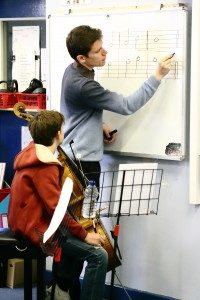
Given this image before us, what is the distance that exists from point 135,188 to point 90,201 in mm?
245

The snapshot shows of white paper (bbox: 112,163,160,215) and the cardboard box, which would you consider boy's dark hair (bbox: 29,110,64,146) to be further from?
the cardboard box

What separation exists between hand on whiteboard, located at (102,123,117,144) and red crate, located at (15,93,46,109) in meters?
0.61

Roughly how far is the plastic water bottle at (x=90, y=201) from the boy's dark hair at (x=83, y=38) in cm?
70

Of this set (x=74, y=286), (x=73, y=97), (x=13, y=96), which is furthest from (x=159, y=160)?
(x=13, y=96)

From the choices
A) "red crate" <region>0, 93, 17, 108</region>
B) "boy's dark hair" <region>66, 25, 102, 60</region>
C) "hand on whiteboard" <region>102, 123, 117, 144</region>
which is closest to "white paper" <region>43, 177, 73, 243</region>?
"boy's dark hair" <region>66, 25, 102, 60</region>

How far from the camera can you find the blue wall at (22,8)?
4059 mm

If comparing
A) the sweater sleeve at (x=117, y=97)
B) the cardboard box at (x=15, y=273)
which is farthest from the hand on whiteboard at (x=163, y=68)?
the cardboard box at (x=15, y=273)

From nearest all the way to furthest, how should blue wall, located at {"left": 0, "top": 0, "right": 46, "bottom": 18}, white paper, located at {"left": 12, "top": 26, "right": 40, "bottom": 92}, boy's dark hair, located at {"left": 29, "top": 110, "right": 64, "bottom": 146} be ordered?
1. boy's dark hair, located at {"left": 29, "top": 110, "right": 64, "bottom": 146}
2. blue wall, located at {"left": 0, "top": 0, "right": 46, "bottom": 18}
3. white paper, located at {"left": 12, "top": 26, "right": 40, "bottom": 92}

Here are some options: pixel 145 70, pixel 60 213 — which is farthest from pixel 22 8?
pixel 60 213

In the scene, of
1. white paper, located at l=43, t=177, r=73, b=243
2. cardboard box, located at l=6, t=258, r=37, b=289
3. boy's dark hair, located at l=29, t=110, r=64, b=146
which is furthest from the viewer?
cardboard box, located at l=6, t=258, r=37, b=289

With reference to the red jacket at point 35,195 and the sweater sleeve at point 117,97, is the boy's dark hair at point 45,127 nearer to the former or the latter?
the red jacket at point 35,195

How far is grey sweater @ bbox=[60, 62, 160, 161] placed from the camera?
3.13 meters

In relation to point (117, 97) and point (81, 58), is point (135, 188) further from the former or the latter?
point (81, 58)

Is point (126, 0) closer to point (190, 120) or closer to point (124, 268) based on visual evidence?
point (190, 120)
